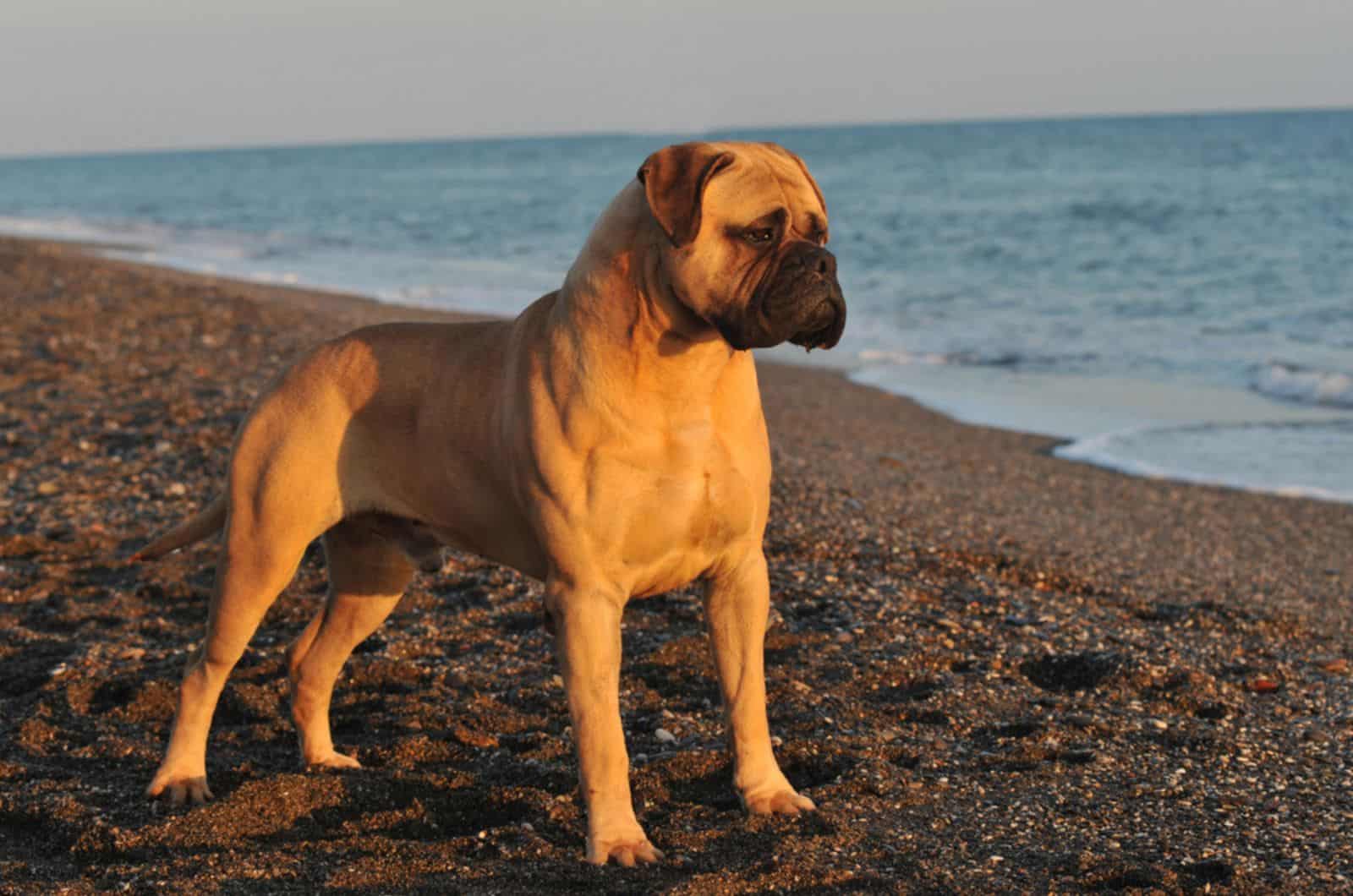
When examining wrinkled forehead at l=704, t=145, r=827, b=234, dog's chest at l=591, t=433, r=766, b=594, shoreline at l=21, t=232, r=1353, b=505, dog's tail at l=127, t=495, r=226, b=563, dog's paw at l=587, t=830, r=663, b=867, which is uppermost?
wrinkled forehead at l=704, t=145, r=827, b=234

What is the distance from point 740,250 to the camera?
3.81 meters

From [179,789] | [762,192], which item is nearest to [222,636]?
[179,789]

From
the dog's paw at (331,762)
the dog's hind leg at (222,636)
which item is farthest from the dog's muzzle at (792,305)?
the dog's paw at (331,762)

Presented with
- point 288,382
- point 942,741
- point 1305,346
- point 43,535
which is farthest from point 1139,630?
point 1305,346

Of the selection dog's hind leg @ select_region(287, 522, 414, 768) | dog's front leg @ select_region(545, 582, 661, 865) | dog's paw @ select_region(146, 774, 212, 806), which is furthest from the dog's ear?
dog's paw @ select_region(146, 774, 212, 806)

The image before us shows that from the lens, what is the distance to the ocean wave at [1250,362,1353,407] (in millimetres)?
14500

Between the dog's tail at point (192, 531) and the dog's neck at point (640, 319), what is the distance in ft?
5.76

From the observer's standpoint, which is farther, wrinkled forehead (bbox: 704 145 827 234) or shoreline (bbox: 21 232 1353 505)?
shoreline (bbox: 21 232 1353 505)

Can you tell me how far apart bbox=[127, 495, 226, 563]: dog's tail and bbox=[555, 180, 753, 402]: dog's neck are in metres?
1.75

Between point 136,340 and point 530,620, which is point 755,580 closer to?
point 530,620

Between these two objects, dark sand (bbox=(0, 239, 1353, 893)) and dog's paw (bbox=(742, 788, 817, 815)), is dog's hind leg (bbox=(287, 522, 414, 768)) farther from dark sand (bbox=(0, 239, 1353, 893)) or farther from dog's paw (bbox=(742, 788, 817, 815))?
dog's paw (bbox=(742, 788, 817, 815))

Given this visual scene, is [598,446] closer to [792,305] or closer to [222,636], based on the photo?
[792,305]

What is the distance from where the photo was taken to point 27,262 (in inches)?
884

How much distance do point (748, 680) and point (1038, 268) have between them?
24263 mm
